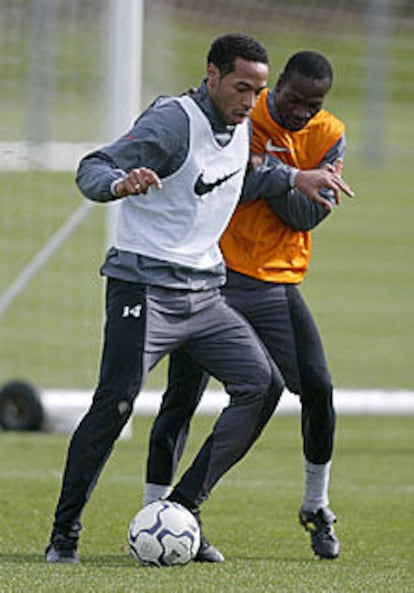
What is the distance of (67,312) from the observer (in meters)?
15.0

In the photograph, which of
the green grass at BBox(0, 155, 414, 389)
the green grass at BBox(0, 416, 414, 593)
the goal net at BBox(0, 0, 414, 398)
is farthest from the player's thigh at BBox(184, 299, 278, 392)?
the green grass at BBox(0, 155, 414, 389)

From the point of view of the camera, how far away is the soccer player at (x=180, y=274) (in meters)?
6.46

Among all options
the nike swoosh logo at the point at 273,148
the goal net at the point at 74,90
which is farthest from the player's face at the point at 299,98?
the goal net at the point at 74,90

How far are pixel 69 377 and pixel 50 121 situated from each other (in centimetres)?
250

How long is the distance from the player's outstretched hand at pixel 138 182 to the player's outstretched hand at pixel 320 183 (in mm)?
918

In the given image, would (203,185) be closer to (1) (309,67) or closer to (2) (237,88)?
(2) (237,88)

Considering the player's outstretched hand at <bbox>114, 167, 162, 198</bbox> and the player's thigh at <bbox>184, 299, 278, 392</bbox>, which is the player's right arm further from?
the player's thigh at <bbox>184, 299, 278, 392</bbox>

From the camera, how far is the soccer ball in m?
6.46

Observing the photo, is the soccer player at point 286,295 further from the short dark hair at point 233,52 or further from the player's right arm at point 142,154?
the player's right arm at point 142,154

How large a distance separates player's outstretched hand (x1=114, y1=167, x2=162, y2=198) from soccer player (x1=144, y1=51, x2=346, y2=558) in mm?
1130

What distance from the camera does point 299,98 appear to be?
701 centimetres

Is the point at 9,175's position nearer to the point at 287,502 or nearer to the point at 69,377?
the point at 69,377

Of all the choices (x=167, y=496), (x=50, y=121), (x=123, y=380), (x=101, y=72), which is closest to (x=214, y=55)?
(x=123, y=380)

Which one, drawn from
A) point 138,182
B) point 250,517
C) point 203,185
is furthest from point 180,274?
point 250,517
